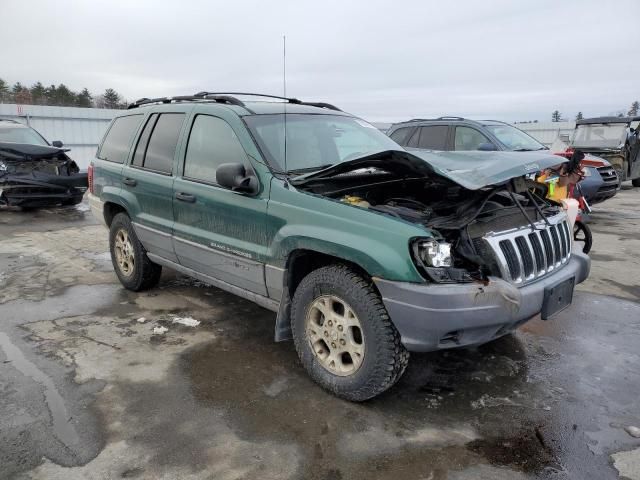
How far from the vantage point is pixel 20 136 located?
34.4 ft

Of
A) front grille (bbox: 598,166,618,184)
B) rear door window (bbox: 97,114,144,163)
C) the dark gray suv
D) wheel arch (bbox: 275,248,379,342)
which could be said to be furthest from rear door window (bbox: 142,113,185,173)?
front grille (bbox: 598,166,618,184)

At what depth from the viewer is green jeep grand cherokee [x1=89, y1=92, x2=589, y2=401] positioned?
109 inches

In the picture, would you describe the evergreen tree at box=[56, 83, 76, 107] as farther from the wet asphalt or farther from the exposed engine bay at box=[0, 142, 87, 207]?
the wet asphalt

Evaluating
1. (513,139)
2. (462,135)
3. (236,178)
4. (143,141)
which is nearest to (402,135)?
(462,135)

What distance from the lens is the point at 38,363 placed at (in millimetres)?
3627

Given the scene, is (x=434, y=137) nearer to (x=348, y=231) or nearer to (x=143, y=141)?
(x=143, y=141)

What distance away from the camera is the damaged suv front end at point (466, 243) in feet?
8.88

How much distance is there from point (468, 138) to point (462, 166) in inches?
215

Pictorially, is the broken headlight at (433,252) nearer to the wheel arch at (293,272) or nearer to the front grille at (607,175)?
the wheel arch at (293,272)

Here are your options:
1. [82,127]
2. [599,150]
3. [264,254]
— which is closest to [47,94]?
[82,127]

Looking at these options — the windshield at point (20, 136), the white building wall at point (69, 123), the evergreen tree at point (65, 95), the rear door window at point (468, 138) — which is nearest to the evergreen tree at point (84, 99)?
the evergreen tree at point (65, 95)

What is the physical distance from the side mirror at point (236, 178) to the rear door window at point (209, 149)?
0.22 m

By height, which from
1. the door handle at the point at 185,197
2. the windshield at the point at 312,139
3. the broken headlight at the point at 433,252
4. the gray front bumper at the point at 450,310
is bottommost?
the gray front bumper at the point at 450,310

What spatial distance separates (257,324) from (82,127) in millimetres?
16262
